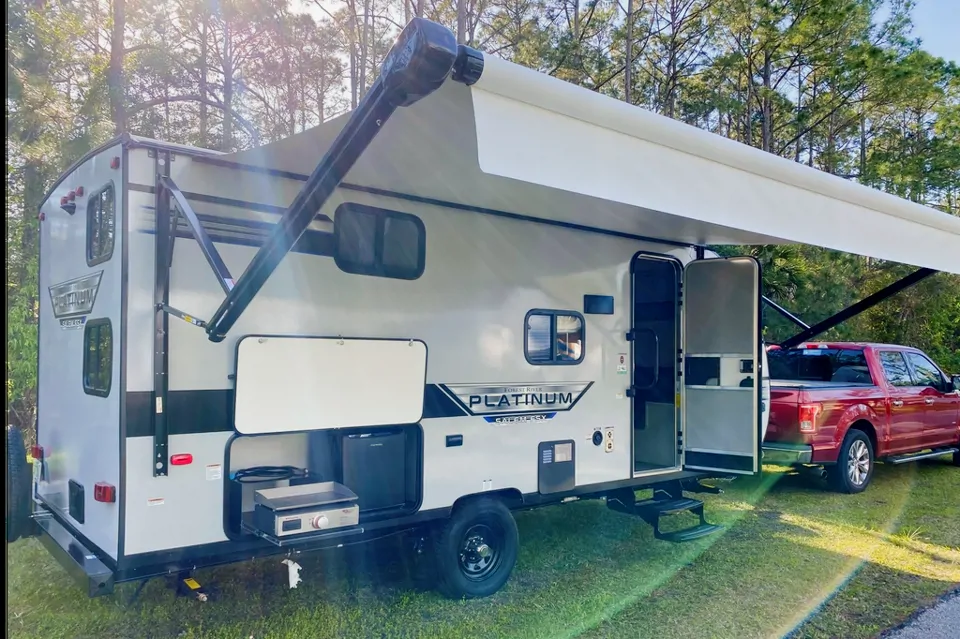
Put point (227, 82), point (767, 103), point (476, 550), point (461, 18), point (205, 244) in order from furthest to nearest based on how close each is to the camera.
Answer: point (227, 82), point (767, 103), point (461, 18), point (476, 550), point (205, 244)

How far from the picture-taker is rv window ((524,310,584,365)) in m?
4.89

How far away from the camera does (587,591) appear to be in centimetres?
468

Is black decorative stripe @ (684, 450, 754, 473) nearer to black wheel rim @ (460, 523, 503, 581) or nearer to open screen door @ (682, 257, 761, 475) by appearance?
open screen door @ (682, 257, 761, 475)

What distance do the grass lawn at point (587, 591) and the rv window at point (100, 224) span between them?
2.00 m

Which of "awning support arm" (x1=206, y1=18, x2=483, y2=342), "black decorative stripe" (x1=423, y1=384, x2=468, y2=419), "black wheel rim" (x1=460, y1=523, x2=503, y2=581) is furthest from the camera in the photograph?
"black wheel rim" (x1=460, y1=523, x2=503, y2=581)

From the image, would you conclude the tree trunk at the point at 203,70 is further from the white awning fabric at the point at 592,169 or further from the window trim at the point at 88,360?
the white awning fabric at the point at 592,169

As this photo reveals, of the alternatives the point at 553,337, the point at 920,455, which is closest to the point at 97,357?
the point at 553,337

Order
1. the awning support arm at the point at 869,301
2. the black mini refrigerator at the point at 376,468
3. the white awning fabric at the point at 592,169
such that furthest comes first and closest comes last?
the awning support arm at the point at 869,301, the black mini refrigerator at the point at 376,468, the white awning fabric at the point at 592,169

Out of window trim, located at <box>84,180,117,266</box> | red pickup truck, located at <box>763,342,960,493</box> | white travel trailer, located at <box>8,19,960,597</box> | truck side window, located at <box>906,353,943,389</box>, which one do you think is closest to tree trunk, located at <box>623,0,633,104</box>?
red pickup truck, located at <box>763,342,960,493</box>

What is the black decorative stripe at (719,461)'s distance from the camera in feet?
18.8

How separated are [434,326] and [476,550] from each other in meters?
1.43

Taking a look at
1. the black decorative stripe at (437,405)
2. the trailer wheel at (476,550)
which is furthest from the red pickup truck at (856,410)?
the black decorative stripe at (437,405)

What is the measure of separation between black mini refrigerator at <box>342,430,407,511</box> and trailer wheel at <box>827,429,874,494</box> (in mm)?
5368

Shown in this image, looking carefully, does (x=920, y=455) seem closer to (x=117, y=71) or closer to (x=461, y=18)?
(x=461, y=18)
